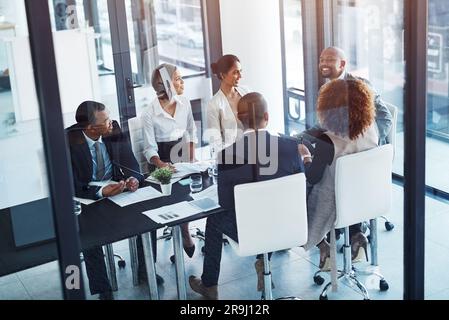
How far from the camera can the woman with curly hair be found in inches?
153

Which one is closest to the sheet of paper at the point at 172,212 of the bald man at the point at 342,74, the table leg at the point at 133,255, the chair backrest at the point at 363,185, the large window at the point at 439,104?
the table leg at the point at 133,255

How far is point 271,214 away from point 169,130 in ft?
4.42

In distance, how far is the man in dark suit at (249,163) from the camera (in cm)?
364

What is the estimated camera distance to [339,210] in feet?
12.7

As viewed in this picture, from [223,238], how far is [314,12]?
7.73 ft

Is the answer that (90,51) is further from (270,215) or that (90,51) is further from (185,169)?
(270,215)

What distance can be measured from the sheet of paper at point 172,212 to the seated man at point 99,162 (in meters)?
0.31

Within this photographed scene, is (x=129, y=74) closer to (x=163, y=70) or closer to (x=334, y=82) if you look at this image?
(x=163, y=70)

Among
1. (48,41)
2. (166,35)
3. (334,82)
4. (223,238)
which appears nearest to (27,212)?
(223,238)

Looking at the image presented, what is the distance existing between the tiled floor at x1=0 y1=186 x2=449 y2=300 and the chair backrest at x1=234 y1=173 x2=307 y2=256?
0.93ft

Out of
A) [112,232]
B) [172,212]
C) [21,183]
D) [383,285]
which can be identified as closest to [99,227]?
[112,232]

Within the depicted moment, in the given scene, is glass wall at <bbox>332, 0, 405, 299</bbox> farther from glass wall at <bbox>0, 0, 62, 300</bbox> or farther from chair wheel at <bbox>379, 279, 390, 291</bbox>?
glass wall at <bbox>0, 0, 62, 300</bbox>

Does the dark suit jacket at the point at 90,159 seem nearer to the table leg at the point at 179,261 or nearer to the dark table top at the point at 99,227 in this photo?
the dark table top at the point at 99,227

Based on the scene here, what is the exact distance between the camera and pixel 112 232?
3.46m
